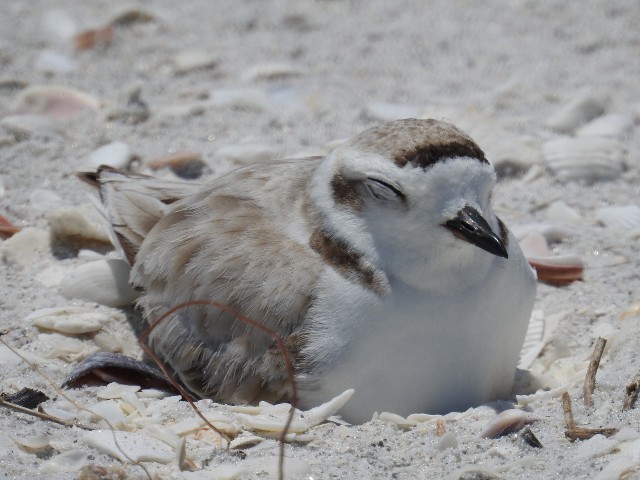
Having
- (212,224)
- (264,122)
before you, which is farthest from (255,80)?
(212,224)

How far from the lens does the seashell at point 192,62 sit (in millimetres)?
5875

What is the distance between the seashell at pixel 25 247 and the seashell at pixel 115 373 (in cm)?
82

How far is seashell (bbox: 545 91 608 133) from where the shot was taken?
17.3ft

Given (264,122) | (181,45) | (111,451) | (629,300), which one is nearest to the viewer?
(111,451)

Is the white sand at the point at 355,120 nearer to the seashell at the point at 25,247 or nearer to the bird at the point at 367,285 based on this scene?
the seashell at the point at 25,247

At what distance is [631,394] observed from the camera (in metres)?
3.15

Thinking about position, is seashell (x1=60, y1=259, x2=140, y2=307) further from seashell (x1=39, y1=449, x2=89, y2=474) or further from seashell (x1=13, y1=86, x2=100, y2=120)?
seashell (x1=13, y1=86, x2=100, y2=120)

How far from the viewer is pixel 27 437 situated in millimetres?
2951

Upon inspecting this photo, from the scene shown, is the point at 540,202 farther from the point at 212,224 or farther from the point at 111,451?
the point at 111,451

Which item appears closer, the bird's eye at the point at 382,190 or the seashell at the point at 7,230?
the bird's eye at the point at 382,190

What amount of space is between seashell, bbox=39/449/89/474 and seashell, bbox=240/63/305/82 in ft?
10.6

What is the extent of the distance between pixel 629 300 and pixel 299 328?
1.48 metres

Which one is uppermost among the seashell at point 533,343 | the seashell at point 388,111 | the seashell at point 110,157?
the seashell at point 388,111

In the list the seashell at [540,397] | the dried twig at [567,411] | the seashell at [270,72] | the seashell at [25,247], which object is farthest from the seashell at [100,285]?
the seashell at [270,72]
